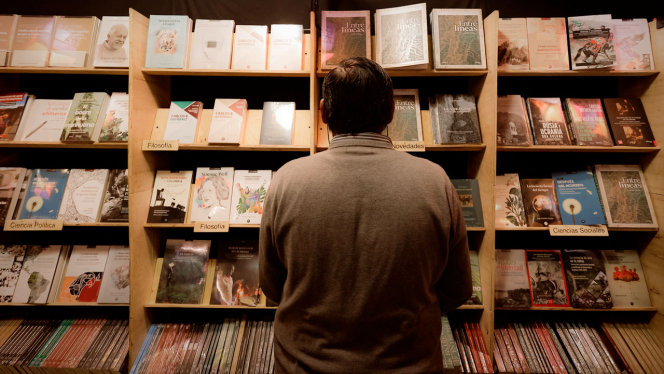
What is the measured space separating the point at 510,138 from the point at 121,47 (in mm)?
2575

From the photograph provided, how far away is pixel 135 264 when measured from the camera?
1846mm

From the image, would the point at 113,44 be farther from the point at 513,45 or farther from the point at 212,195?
the point at 513,45

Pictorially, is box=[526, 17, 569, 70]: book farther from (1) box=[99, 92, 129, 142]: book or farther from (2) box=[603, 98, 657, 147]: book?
(1) box=[99, 92, 129, 142]: book

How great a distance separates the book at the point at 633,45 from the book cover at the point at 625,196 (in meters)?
0.66

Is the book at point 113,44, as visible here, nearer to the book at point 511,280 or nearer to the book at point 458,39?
the book at point 458,39

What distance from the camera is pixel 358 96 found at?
3.14 ft

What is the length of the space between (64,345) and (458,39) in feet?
10.3

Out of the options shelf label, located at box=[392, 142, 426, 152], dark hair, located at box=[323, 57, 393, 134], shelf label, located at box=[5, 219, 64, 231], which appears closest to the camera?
dark hair, located at box=[323, 57, 393, 134]

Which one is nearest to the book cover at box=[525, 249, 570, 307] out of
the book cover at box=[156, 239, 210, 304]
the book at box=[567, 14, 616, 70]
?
the book at box=[567, 14, 616, 70]

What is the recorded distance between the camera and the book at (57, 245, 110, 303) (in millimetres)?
1974

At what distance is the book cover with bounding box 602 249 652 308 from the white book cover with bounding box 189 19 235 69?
2.83 metres

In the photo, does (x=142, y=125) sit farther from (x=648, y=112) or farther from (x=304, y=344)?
(x=648, y=112)

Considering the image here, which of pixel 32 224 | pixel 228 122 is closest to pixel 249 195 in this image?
pixel 228 122

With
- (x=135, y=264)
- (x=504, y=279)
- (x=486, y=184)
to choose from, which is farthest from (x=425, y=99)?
(x=135, y=264)
